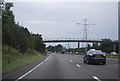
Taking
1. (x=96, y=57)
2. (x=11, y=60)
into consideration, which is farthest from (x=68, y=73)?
(x=11, y=60)

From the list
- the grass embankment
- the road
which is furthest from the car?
the grass embankment

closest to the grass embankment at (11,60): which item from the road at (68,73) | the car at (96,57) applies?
the road at (68,73)

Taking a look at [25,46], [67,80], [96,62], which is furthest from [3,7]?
[25,46]

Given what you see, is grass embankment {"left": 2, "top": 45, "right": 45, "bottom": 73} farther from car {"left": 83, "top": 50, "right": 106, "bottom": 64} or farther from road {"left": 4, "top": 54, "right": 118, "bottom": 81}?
car {"left": 83, "top": 50, "right": 106, "bottom": 64}

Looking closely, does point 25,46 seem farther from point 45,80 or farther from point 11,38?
point 45,80

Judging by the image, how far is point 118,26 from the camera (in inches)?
1916

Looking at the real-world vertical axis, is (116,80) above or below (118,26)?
below

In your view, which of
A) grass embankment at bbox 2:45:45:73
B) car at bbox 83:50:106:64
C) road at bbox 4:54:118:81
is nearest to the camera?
road at bbox 4:54:118:81

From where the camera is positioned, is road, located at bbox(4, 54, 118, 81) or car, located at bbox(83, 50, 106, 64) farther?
car, located at bbox(83, 50, 106, 64)

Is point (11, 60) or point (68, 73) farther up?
point (11, 60)

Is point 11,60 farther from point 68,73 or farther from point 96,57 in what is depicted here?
point 68,73

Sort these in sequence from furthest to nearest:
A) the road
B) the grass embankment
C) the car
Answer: the car, the grass embankment, the road

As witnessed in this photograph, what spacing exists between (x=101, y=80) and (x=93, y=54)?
14.7 metres

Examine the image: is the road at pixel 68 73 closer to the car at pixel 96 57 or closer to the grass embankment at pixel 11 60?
the grass embankment at pixel 11 60
